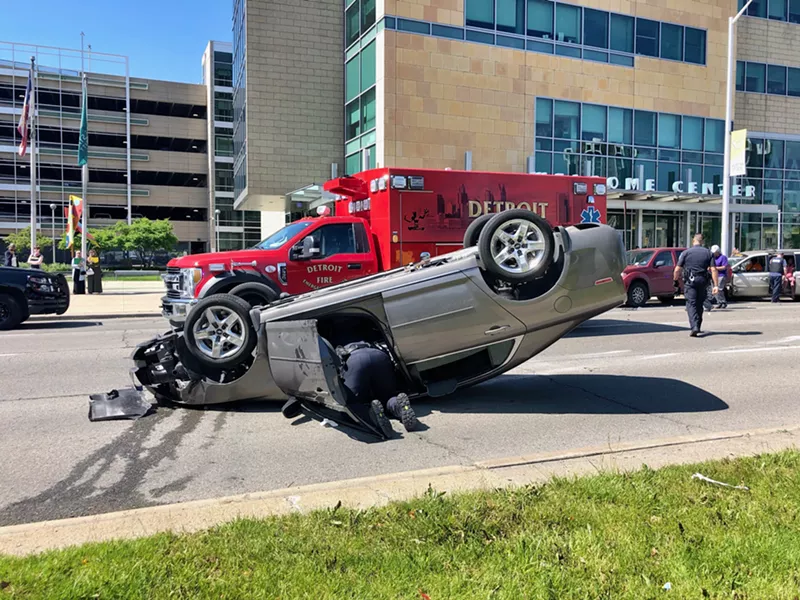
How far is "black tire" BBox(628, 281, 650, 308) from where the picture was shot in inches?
730

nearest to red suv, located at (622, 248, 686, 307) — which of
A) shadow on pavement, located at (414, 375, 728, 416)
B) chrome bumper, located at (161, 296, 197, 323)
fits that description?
shadow on pavement, located at (414, 375, 728, 416)

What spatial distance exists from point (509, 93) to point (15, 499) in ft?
84.0

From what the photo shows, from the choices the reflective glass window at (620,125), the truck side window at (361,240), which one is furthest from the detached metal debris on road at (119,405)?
the reflective glass window at (620,125)

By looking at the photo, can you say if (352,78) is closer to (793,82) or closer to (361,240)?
(361,240)

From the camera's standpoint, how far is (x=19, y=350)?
10.6 meters

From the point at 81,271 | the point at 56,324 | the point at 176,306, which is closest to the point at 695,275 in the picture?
the point at 176,306

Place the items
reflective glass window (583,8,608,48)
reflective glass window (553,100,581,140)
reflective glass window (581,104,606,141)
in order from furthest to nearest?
1. reflective glass window (581,104,606,141)
2. reflective glass window (583,8,608,48)
3. reflective glass window (553,100,581,140)

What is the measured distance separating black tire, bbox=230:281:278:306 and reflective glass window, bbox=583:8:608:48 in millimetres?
24215

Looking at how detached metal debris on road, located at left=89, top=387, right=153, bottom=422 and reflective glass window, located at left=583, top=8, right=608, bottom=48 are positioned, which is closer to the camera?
detached metal debris on road, located at left=89, top=387, right=153, bottom=422

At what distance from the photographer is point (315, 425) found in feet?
20.1

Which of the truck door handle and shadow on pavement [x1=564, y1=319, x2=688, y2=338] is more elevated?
the truck door handle

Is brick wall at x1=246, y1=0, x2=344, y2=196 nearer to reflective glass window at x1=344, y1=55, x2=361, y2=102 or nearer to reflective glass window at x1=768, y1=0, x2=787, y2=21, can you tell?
reflective glass window at x1=344, y1=55, x2=361, y2=102

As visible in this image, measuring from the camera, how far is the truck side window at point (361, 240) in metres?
10.8

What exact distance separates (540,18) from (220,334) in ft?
83.4
